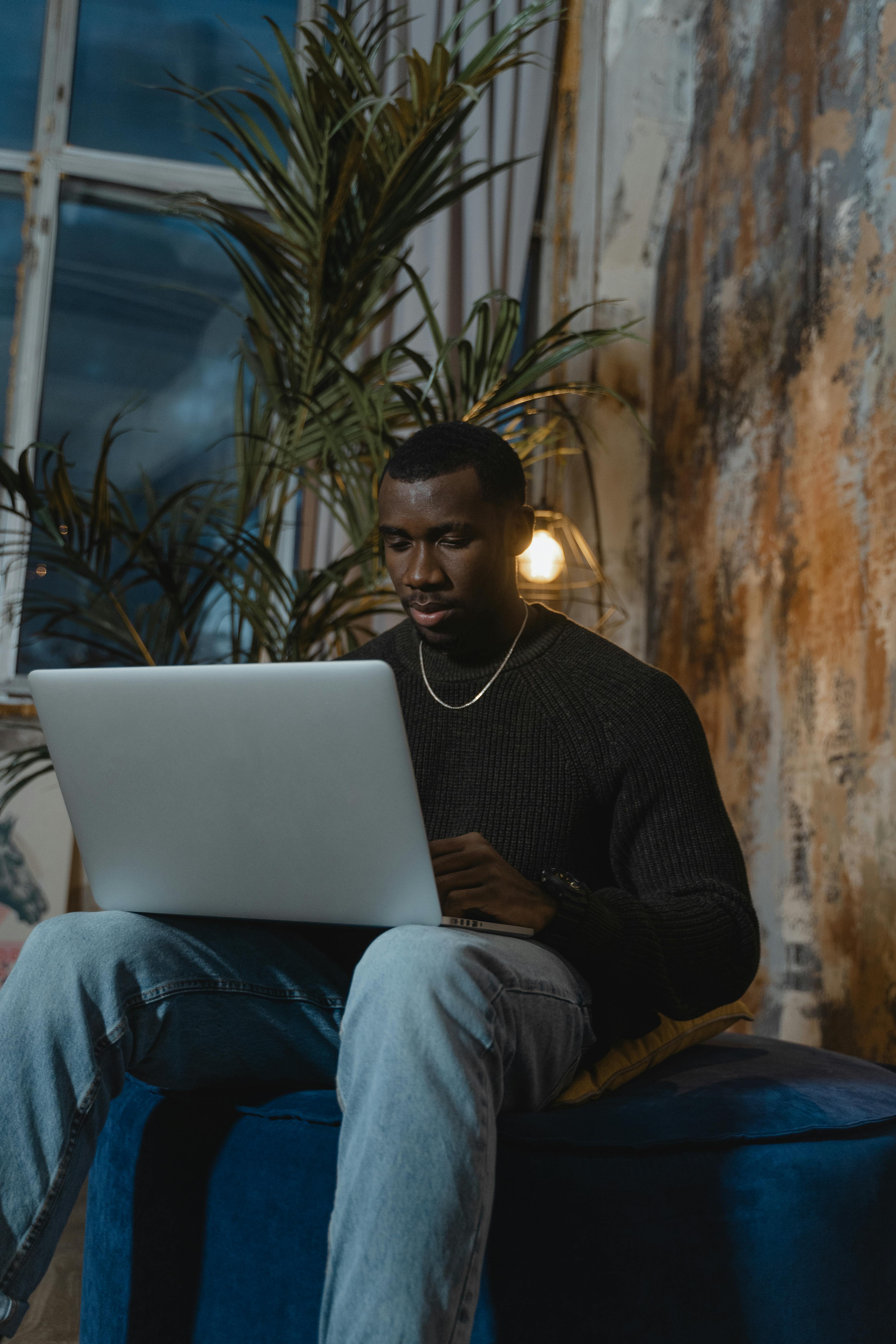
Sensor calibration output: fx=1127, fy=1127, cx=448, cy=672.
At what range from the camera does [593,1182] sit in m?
0.96

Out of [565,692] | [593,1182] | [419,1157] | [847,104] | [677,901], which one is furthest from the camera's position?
[847,104]

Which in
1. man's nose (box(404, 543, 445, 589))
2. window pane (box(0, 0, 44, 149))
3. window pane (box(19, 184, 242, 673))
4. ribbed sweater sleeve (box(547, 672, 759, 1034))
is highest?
window pane (box(0, 0, 44, 149))

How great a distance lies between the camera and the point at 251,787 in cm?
94

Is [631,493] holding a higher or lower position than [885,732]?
higher

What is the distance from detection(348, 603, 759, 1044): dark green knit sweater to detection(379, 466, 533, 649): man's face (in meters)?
0.06

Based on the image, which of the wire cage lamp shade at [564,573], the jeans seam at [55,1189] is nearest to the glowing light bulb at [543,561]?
the wire cage lamp shade at [564,573]

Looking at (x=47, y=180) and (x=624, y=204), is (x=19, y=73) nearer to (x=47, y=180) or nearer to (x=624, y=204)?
(x=47, y=180)

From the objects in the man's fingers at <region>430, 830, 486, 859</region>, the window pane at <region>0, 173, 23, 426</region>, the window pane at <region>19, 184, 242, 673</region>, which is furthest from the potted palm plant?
the man's fingers at <region>430, 830, 486, 859</region>

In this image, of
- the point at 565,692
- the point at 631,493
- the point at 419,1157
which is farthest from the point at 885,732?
the point at 631,493

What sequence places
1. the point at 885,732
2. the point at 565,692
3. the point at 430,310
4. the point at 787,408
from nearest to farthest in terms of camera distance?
the point at 565,692 < the point at 885,732 < the point at 787,408 < the point at 430,310

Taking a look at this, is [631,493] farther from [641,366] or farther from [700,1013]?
[700,1013]

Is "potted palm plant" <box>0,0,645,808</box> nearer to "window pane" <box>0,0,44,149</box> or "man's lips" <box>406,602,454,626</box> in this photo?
"man's lips" <box>406,602,454,626</box>

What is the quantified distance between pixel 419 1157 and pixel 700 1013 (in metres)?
0.47

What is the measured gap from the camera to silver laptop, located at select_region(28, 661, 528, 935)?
90 centimetres
